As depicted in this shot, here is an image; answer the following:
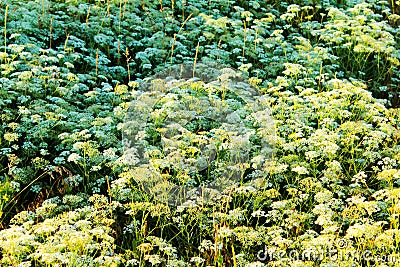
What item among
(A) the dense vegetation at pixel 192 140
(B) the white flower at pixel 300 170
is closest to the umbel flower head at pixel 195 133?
(A) the dense vegetation at pixel 192 140

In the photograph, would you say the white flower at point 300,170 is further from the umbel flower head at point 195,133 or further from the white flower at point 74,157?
the white flower at point 74,157

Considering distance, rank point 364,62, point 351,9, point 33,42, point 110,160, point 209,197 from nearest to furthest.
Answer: point 209,197 → point 110,160 → point 33,42 → point 364,62 → point 351,9

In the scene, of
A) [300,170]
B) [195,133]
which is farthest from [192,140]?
[300,170]

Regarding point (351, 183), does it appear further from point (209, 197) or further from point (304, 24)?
point (304, 24)

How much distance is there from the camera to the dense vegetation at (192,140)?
13.0ft

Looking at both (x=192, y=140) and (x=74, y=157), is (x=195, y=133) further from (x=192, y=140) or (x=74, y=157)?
(x=74, y=157)

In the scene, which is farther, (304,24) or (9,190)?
(304,24)

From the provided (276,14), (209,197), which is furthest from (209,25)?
(209,197)

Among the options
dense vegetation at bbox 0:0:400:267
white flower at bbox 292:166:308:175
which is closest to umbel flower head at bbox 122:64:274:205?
dense vegetation at bbox 0:0:400:267

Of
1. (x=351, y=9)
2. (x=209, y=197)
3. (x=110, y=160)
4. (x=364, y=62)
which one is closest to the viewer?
(x=209, y=197)

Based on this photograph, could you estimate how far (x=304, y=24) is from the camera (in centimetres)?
720

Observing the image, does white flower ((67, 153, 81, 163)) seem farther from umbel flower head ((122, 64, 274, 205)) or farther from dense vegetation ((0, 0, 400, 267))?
umbel flower head ((122, 64, 274, 205))

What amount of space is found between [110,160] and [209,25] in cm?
259

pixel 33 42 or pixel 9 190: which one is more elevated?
pixel 33 42
